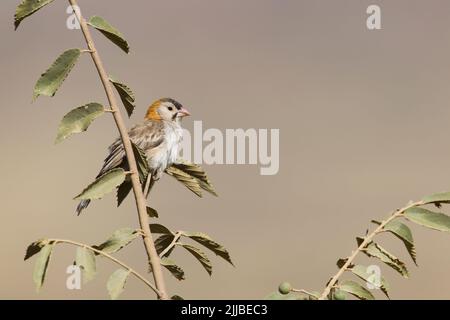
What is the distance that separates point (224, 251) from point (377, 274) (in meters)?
0.51

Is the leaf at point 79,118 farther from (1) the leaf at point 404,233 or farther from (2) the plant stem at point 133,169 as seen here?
(1) the leaf at point 404,233

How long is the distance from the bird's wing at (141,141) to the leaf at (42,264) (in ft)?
13.2

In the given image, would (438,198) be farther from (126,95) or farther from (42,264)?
(42,264)

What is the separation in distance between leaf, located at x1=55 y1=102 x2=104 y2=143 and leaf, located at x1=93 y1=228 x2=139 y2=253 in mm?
377

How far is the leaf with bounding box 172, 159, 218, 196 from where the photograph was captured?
10.2 feet

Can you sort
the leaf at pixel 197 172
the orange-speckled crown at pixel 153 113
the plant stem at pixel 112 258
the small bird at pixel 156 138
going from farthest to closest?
the orange-speckled crown at pixel 153 113
the small bird at pixel 156 138
the leaf at pixel 197 172
the plant stem at pixel 112 258

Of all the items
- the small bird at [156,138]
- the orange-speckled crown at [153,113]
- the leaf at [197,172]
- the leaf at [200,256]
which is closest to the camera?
the leaf at [200,256]

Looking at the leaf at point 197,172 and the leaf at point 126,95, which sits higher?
the leaf at point 126,95

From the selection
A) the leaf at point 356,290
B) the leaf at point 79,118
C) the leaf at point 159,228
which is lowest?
the leaf at point 356,290

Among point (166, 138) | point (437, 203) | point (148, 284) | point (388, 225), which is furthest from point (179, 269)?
point (166, 138)

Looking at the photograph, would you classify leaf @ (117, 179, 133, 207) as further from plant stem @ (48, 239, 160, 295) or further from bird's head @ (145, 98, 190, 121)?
bird's head @ (145, 98, 190, 121)

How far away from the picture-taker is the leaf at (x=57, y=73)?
8.19 feet

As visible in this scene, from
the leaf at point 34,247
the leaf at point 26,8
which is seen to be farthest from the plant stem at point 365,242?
the leaf at point 26,8
